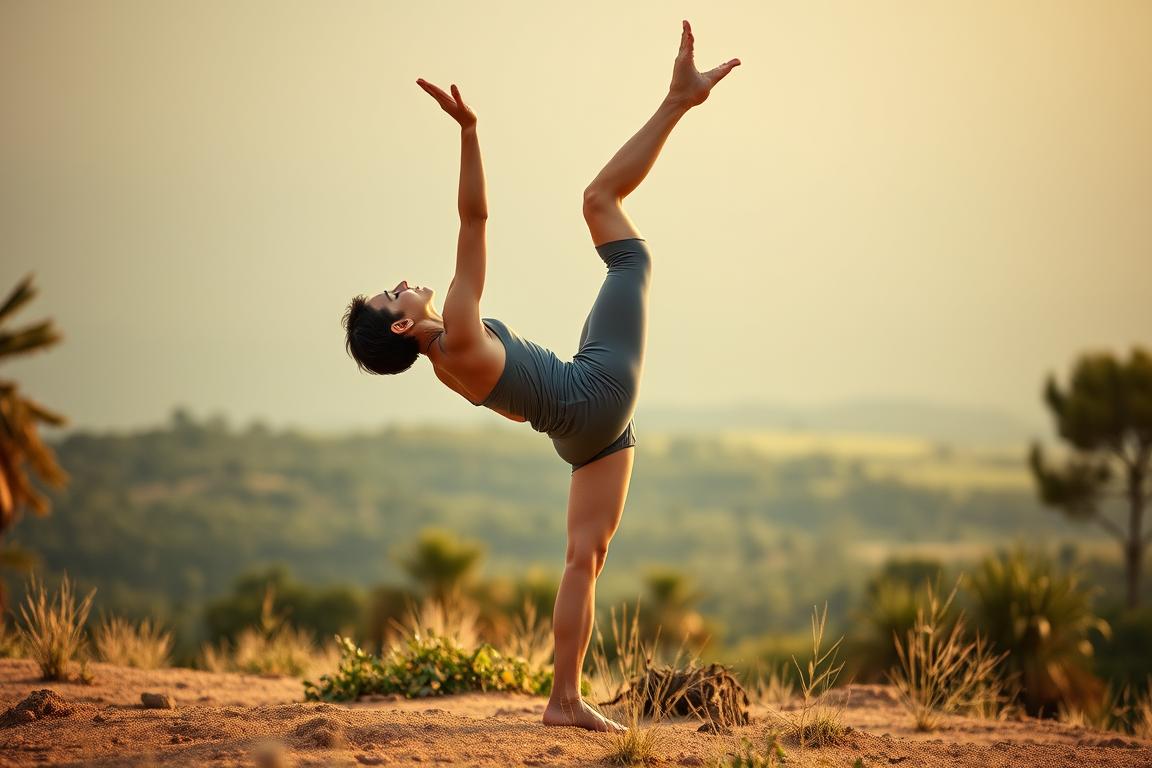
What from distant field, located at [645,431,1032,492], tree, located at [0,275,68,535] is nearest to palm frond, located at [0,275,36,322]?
tree, located at [0,275,68,535]

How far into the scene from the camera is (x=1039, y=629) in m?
11.9

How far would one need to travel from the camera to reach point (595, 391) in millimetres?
4738

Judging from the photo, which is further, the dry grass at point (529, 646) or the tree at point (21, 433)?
the tree at point (21, 433)

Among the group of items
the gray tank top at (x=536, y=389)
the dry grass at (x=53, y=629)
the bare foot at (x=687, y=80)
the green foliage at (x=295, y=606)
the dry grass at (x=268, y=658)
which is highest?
the bare foot at (x=687, y=80)

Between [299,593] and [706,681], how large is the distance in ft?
143

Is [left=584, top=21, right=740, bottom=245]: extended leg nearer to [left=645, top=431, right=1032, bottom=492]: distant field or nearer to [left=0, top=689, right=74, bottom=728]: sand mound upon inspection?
[left=0, top=689, right=74, bottom=728]: sand mound

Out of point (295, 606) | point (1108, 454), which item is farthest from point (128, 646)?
point (295, 606)

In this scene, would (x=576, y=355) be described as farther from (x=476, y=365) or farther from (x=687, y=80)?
(x=687, y=80)

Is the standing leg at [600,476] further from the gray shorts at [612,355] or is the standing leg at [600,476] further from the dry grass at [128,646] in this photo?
the dry grass at [128,646]

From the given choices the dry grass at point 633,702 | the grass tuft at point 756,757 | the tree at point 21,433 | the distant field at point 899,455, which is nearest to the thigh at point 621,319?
the dry grass at point 633,702

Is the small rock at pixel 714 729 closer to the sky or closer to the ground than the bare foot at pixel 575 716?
closer to the ground

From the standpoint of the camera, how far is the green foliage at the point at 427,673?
6.66m

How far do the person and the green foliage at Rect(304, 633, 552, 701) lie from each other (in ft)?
6.16

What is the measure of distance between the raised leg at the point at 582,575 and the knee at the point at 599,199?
1.10 meters
